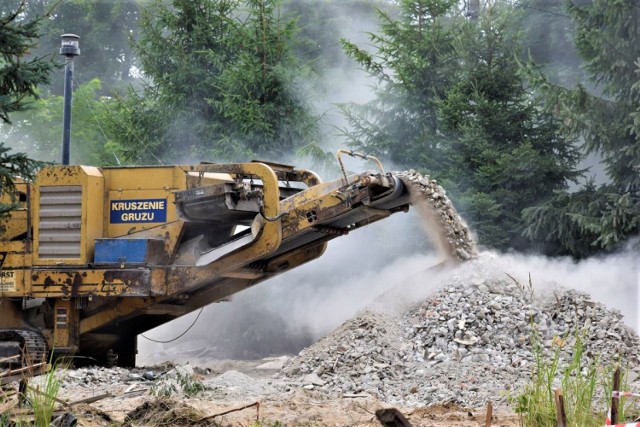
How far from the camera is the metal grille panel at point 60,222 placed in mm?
12438

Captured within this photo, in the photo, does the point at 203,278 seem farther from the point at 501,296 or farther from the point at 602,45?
the point at 602,45

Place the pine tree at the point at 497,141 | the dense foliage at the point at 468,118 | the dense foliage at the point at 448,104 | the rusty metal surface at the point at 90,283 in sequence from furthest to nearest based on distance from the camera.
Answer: the dense foliage at the point at 468,118, the pine tree at the point at 497,141, the dense foliage at the point at 448,104, the rusty metal surface at the point at 90,283

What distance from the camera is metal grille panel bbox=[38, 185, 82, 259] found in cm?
1244

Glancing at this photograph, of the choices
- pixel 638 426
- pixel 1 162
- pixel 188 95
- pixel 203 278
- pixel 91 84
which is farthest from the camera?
pixel 91 84

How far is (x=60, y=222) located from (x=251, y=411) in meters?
4.06

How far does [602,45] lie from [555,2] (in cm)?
916

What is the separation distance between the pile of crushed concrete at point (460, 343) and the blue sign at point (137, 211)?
2.63 metres

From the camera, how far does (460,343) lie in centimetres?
1320

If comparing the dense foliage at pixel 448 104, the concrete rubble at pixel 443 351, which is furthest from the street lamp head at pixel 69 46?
the dense foliage at pixel 448 104

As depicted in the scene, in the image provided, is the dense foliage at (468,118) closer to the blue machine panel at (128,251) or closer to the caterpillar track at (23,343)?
the blue machine panel at (128,251)

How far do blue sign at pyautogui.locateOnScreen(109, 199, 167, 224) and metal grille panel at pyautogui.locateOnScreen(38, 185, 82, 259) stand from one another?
0.43 m

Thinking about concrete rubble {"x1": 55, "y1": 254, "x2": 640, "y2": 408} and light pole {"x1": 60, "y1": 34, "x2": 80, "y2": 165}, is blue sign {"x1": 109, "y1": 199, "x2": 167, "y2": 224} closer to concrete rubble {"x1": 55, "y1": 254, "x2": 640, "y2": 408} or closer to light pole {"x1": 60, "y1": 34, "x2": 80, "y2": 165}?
concrete rubble {"x1": 55, "y1": 254, "x2": 640, "y2": 408}

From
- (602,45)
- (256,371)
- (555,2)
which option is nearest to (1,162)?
(256,371)

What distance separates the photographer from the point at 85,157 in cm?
3072
